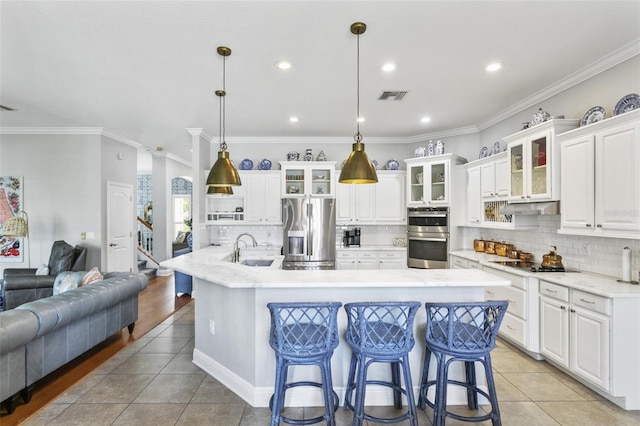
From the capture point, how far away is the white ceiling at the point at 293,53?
2.35 m

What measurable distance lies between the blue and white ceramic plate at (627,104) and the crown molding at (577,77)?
38cm

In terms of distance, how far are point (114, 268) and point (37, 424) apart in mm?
4154

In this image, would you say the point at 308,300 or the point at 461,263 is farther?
the point at 461,263

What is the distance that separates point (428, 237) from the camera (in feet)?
17.5

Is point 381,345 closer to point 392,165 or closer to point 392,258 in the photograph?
point 392,258

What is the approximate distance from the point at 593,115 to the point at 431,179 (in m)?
2.39

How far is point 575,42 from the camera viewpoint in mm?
2785

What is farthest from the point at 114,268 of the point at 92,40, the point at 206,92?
the point at 92,40

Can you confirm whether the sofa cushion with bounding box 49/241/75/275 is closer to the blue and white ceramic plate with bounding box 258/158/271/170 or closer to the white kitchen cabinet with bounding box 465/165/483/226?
the blue and white ceramic plate with bounding box 258/158/271/170

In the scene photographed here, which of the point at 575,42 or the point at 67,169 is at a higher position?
the point at 575,42

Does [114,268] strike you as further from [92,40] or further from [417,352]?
[417,352]

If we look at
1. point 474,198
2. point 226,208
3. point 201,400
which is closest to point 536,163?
point 474,198

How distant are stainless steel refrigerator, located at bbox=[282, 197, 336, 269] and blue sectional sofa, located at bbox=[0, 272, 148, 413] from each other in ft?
7.86

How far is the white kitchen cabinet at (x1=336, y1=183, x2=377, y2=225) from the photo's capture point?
588 centimetres
